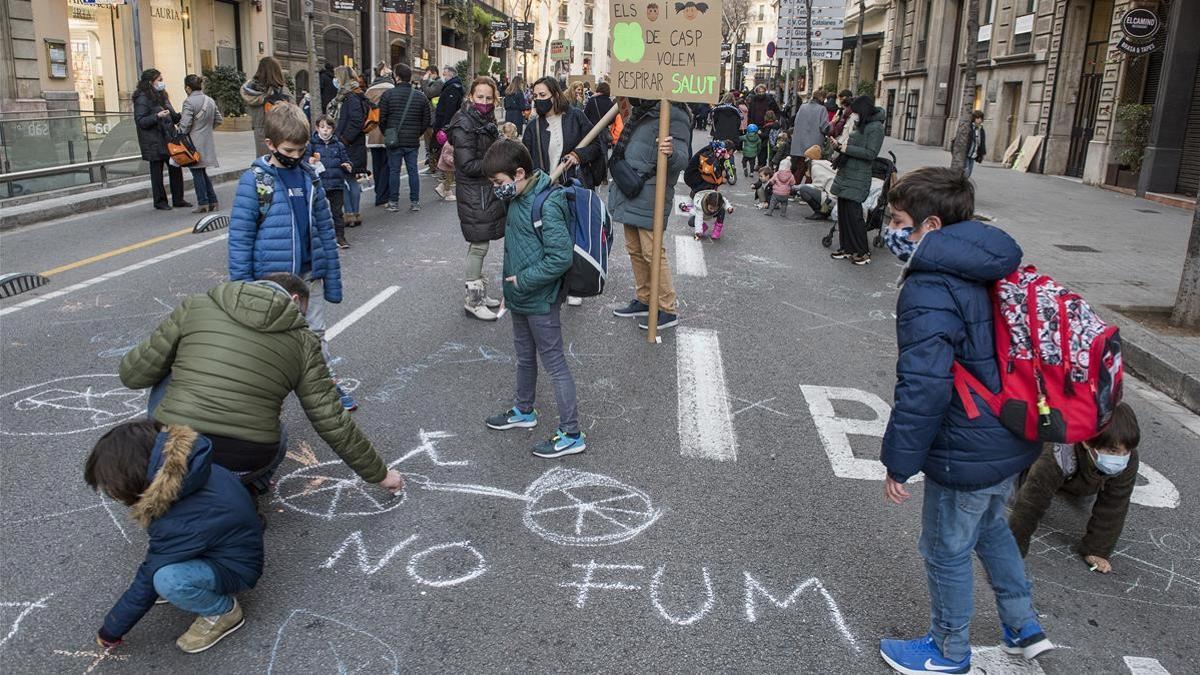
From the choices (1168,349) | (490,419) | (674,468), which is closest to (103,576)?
(490,419)

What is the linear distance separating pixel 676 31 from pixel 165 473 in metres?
5.02

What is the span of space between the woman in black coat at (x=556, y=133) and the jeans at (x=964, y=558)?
15.7 ft

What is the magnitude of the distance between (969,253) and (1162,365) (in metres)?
4.88

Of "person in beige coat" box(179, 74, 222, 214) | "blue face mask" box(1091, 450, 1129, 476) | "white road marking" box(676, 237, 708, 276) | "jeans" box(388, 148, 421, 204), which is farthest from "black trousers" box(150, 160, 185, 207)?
"blue face mask" box(1091, 450, 1129, 476)

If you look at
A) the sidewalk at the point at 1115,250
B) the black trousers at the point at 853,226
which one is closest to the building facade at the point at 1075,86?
the sidewalk at the point at 1115,250

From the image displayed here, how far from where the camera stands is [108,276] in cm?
829

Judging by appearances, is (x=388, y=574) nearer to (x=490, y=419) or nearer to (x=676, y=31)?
(x=490, y=419)

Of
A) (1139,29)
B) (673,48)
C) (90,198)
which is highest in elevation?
(1139,29)

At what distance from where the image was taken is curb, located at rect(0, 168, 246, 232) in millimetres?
11070

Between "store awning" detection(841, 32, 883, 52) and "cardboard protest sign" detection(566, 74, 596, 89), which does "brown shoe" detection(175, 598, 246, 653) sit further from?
"store awning" detection(841, 32, 883, 52)

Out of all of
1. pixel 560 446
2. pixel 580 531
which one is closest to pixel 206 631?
pixel 580 531

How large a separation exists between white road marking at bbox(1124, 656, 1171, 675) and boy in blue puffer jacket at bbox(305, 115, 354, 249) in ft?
27.3

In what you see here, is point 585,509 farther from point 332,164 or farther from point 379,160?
point 379,160

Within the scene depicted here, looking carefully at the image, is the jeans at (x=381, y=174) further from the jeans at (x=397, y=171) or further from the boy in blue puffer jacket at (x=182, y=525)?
the boy in blue puffer jacket at (x=182, y=525)
